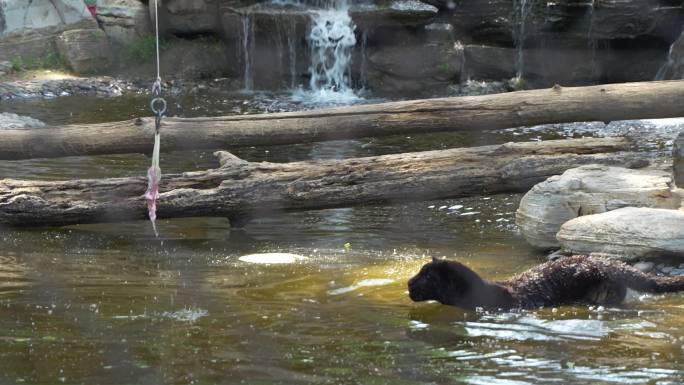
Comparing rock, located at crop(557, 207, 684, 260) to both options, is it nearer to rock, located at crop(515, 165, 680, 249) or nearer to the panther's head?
rock, located at crop(515, 165, 680, 249)

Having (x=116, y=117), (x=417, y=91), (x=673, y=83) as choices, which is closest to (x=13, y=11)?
(x=116, y=117)

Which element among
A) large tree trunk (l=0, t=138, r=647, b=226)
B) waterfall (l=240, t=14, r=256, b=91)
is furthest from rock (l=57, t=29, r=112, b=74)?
large tree trunk (l=0, t=138, r=647, b=226)

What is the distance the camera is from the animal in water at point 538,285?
526cm

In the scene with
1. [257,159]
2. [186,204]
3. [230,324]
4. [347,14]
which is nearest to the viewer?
[230,324]

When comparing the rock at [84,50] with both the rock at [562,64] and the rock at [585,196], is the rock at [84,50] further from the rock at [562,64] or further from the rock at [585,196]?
the rock at [585,196]

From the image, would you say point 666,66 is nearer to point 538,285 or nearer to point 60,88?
point 60,88

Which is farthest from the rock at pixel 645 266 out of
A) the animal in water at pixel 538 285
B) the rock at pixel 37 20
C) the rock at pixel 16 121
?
the rock at pixel 37 20

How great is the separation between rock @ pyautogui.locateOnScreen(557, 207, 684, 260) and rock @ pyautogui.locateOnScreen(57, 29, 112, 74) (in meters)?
12.0

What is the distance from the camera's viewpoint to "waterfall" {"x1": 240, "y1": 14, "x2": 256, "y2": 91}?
628 inches

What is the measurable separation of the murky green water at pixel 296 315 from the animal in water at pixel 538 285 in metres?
0.10

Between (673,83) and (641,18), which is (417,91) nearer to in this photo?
(641,18)

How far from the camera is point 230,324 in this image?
16.4 feet

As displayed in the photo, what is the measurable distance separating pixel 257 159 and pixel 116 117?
10.9ft

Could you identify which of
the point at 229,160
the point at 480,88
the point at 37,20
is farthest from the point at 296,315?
the point at 37,20
